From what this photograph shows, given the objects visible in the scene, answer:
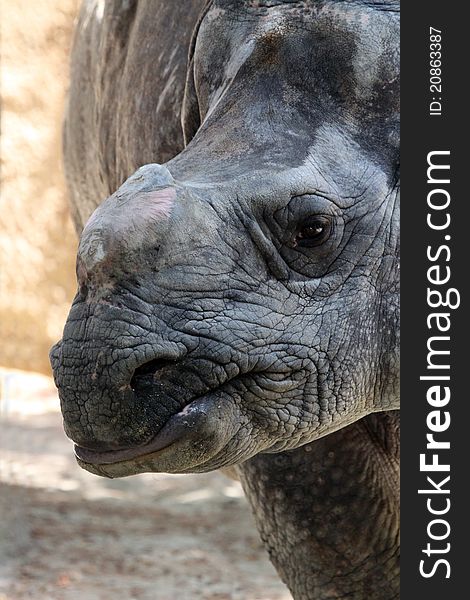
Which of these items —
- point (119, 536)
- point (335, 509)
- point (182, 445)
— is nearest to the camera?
point (182, 445)

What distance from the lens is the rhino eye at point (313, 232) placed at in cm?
294

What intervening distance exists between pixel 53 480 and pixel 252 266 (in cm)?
523

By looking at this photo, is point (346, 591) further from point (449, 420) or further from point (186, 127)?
point (186, 127)

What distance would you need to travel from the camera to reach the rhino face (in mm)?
2703

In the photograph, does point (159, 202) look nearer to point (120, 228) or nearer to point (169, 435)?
point (120, 228)

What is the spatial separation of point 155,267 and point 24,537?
14.0ft

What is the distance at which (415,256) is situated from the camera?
3.10 meters

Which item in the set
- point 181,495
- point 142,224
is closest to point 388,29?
point 142,224

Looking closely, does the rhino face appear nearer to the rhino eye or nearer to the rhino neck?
the rhino eye

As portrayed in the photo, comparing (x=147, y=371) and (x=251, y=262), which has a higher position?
(x=251, y=262)

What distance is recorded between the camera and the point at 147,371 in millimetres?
2729

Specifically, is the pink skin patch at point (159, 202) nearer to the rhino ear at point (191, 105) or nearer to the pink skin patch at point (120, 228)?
the pink skin patch at point (120, 228)

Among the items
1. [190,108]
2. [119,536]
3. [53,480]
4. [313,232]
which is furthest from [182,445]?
[53,480]

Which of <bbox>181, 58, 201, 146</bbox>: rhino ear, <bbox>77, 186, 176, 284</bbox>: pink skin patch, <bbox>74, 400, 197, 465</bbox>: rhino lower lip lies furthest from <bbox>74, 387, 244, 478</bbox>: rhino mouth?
<bbox>181, 58, 201, 146</bbox>: rhino ear
